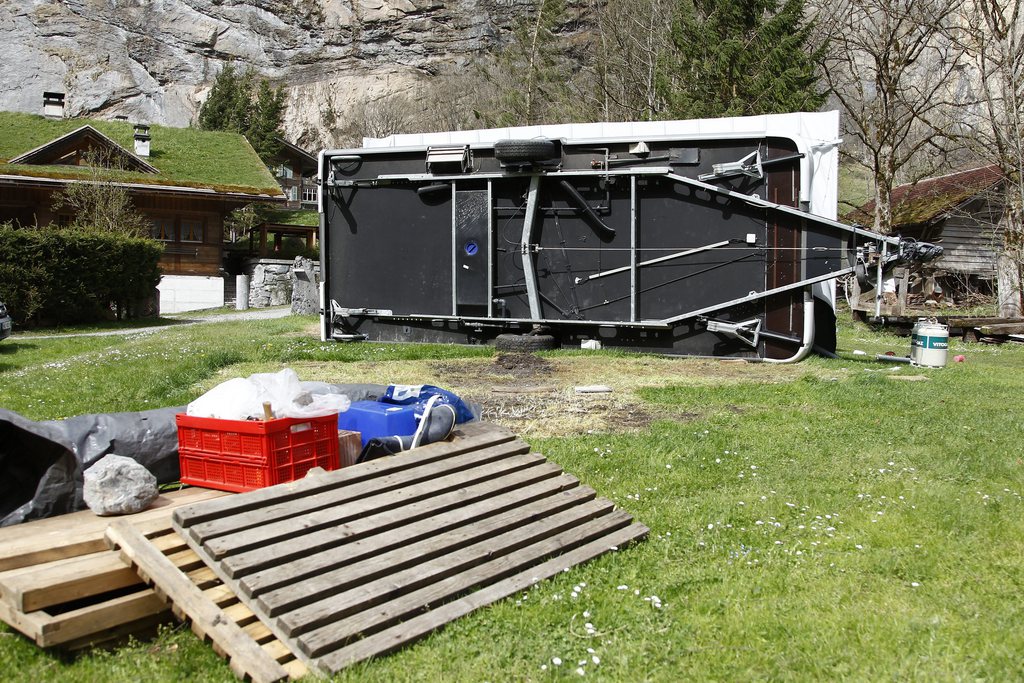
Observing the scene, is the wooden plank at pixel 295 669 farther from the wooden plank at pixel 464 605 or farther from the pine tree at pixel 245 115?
the pine tree at pixel 245 115

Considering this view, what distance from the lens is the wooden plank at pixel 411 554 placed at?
3594 millimetres

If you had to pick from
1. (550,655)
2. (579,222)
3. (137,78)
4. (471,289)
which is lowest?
(550,655)

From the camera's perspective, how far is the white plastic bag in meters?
4.77

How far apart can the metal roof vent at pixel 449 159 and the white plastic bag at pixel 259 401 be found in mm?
8400

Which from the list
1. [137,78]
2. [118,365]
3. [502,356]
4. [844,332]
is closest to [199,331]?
[118,365]

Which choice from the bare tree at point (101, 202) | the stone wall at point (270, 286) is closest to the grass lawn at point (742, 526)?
the bare tree at point (101, 202)

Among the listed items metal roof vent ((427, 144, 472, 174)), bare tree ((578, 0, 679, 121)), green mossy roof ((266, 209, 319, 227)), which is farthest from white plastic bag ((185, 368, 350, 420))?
green mossy roof ((266, 209, 319, 227))

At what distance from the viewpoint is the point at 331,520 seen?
4164 millimetres

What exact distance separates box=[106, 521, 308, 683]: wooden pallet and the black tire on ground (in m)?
8.79

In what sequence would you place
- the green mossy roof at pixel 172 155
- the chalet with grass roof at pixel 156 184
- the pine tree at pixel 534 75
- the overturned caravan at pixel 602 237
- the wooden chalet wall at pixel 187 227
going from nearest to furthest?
1. the overturned caravan at pixel 602 237
2. the chalet with grass roof at pixel 156 184
3. the green mossy roof at pixel 172 155
4. the wooden chalet wall at pixel 187 227
5. the pine tree at pixel 534 75

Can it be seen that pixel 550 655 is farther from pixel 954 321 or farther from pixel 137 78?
pixel 137 78

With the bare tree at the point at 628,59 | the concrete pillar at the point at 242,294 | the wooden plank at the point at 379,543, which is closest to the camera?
the wooden plank at the point at 379,543

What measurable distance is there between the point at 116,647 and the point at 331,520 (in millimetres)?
1050

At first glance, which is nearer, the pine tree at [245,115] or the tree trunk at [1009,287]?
the tree trunk at [1009,287]
